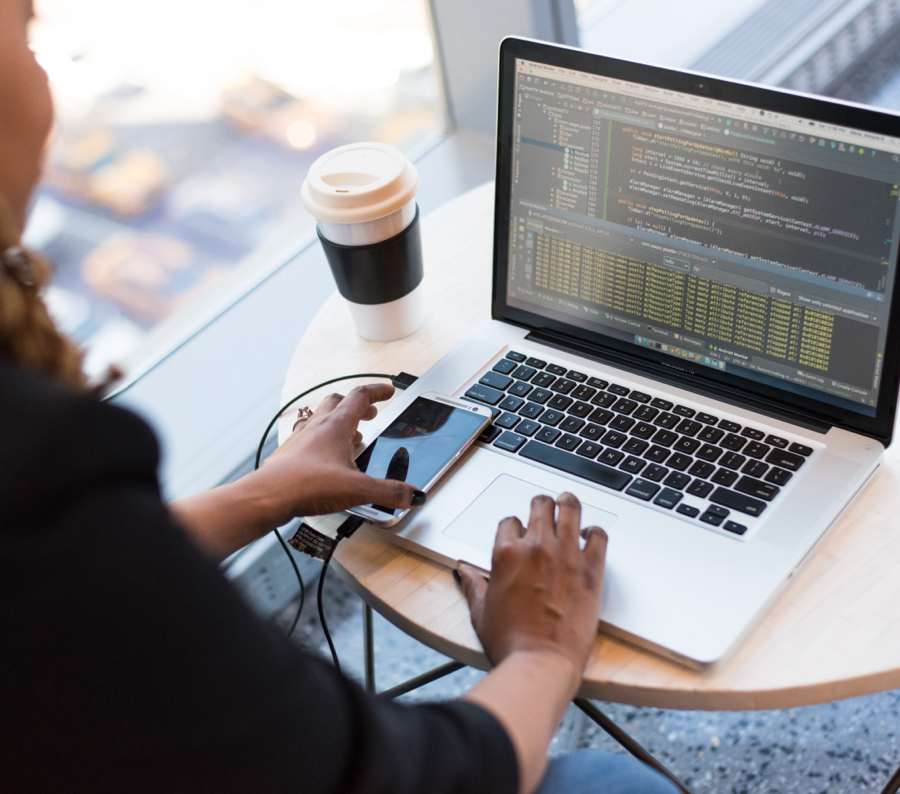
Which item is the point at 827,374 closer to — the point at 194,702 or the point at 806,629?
the point at 806,629

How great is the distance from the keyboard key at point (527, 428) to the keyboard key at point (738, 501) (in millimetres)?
190

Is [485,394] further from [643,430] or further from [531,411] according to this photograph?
[643,430]

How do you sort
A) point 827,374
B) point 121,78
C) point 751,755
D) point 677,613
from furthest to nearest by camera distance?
point 121,78
point 751,755
point 827,374
point 677,613

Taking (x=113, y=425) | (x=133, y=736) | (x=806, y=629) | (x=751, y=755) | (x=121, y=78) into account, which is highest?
(x=113, y=425)

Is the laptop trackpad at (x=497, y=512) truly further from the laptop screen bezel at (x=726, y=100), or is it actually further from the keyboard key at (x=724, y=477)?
the laptop screen bezel at (x=726, y=100)

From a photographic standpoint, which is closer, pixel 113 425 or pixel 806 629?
pixel 113 425

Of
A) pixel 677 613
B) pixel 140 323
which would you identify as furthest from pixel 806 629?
pixel 140 323

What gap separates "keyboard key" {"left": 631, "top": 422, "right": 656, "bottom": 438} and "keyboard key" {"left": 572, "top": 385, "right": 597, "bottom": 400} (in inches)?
2.6

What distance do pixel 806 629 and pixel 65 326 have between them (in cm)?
61

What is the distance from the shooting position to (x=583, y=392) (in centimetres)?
93

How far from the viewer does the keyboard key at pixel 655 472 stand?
32.6 inches

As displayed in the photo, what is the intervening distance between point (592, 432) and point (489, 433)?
0.35 feet

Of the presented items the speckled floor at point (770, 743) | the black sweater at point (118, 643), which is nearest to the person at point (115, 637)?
the black sweater at point (118, 643)

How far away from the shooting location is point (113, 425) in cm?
45
